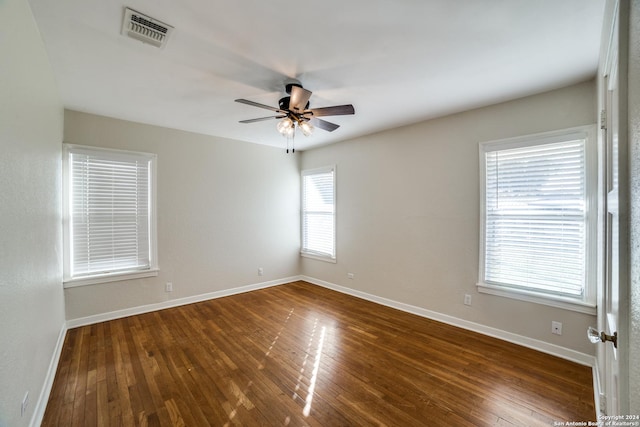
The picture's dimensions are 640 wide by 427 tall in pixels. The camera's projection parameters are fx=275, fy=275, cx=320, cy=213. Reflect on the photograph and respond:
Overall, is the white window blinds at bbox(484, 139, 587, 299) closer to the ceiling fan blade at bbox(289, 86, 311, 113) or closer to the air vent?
the ceiling fan blade at bbox(289, 86, 311, 113)

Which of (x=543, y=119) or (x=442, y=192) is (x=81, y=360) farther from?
(x=543, y=119)

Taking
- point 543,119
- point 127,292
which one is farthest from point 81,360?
point 543,119

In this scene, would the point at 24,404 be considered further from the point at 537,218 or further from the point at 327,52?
the point at 537,218

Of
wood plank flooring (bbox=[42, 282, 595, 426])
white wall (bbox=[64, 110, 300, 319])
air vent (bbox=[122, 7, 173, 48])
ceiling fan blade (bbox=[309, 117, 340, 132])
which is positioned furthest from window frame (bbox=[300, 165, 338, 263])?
air vent (bbox=[122, 7, 173, 48])

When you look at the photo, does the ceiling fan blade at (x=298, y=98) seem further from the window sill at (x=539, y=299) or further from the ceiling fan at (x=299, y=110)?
the window sill at (x=539, y=299)

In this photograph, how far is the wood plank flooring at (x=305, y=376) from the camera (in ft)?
6.36

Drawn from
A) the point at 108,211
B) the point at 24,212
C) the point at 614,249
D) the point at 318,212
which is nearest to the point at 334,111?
the point at 614,249

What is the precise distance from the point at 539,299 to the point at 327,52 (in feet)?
10.2

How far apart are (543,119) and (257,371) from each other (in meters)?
3.68

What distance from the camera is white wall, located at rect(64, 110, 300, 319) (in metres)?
3.61

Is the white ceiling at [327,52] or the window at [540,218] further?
the window at [540,218]

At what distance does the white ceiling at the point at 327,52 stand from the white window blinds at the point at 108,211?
2.24 ft

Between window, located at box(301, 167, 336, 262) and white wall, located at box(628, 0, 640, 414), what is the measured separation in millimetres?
4177

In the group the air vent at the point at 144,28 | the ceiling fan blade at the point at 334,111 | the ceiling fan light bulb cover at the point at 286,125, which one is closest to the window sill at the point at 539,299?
the ceiling fan blade at the point at 334,111
